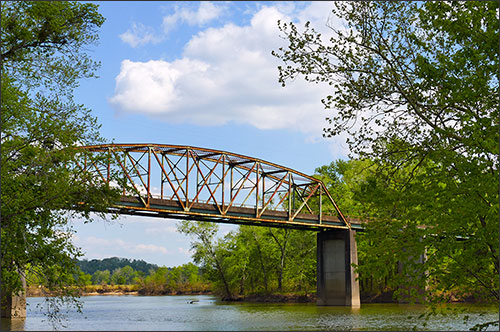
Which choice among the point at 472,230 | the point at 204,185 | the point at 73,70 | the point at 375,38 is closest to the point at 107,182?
the point at 73,70

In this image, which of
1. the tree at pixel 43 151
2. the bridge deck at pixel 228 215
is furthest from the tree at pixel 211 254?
the tree at pixel 43 151

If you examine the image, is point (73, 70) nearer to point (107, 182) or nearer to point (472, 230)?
point (107, 182)

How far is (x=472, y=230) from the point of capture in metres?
18.5

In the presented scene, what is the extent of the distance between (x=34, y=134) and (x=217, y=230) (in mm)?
60177

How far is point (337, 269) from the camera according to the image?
67125 millimetres

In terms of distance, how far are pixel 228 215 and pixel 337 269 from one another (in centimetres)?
1530

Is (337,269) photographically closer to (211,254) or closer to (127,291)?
(211,254)

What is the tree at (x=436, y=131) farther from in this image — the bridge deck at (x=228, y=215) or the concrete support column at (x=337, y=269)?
the concrete support column at (x=337, y=269)

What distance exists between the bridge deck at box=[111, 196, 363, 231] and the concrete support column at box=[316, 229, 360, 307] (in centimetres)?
177

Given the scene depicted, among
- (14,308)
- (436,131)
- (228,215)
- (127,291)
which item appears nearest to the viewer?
(436,131)

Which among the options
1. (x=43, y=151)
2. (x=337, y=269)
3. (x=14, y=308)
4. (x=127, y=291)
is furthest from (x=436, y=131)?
(x=127, y=291)

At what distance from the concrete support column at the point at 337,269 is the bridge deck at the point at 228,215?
177cm

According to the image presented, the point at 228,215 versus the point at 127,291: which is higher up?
the point at 228,215

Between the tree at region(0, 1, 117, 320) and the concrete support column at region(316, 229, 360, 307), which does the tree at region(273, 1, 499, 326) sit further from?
the concrete support column at region(316, 229, 360, 307)
